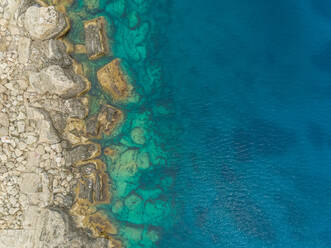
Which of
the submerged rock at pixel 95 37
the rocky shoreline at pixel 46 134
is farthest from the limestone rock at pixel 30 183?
the submerged rock at pixel 95 37

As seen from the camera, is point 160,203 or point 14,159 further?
point 160,203

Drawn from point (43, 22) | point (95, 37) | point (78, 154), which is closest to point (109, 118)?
point (78, 154)

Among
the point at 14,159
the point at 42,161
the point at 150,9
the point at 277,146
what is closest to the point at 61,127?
the point at 42,161

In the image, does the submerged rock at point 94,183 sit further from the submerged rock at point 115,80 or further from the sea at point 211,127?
the submerged rock at point 115,80

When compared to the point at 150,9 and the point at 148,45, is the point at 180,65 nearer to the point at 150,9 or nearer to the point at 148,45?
the point at 148,45

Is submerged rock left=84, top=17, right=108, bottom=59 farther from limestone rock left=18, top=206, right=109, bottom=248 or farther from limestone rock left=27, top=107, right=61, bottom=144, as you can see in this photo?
limestone rock left=18, top=206, right=109, bottom=248

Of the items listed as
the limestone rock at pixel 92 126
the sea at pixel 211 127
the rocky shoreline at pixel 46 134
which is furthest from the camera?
the sea at pixel 211 127

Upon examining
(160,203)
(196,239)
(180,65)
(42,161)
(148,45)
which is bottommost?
(196,239)
